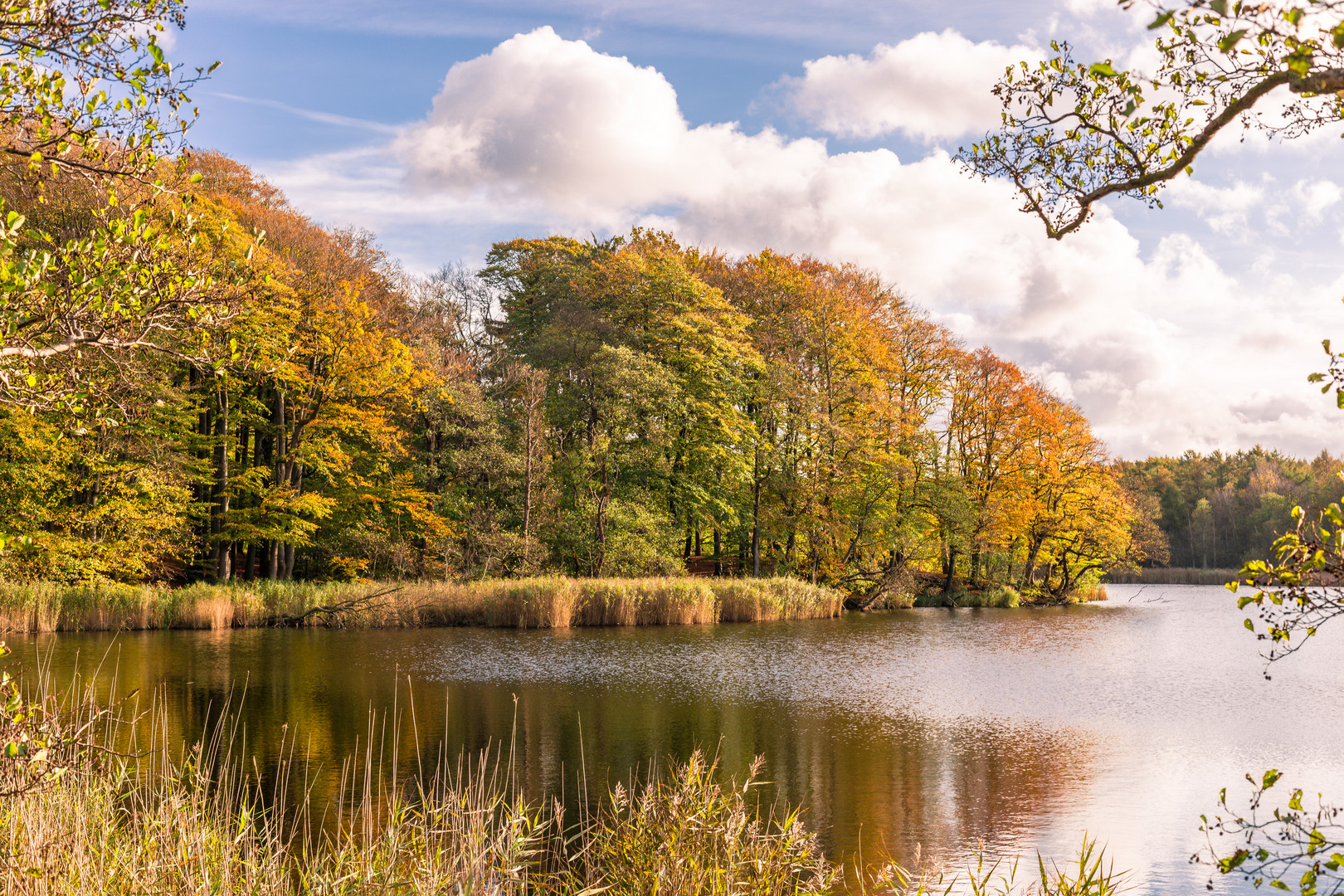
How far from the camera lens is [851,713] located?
12641 millimetres

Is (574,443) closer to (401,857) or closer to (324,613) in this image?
(324,613)

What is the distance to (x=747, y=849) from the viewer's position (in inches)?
191

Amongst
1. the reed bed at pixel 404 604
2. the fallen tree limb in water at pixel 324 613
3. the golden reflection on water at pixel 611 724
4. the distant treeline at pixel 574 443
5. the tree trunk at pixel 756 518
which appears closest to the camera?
the golden reflection on water at pixel 611 724

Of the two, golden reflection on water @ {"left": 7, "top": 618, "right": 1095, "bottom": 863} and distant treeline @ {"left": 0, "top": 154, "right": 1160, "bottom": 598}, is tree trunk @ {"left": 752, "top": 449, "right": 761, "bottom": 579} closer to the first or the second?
distant treeline @ {"left": 0, "top": 154, "right": 1160, "bottom": 598}

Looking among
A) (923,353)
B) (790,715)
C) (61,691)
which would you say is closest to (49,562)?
(61,691)

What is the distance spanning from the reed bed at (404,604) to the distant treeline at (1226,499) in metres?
43.8

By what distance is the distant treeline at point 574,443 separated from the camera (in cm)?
2470

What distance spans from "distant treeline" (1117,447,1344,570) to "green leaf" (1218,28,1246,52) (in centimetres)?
6109

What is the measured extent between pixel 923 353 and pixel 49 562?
1178 inches

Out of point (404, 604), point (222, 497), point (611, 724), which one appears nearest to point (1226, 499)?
point (404, 604)

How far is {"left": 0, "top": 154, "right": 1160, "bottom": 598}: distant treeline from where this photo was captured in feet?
81.0

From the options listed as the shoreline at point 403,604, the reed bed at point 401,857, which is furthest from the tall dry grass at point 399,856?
the shoreline at point 403,604

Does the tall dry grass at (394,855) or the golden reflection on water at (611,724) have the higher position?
the tall dry grass at (394,855)

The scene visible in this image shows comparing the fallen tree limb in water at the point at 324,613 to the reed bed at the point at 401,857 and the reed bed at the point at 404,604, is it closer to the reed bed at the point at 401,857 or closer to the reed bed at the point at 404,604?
the reed bed at the point at 404,604
